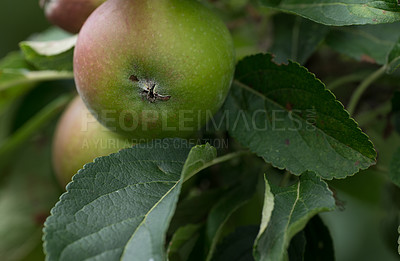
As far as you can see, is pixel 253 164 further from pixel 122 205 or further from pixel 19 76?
pixel 19 76

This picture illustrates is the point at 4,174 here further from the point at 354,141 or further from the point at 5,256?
the point at 354,141

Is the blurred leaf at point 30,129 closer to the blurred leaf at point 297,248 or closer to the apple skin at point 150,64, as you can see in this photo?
the apple skin at point 150,64

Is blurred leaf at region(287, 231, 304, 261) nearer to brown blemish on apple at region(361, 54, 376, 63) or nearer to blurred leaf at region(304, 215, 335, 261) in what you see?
blurred leaf at region(304, 215, 335, 261)

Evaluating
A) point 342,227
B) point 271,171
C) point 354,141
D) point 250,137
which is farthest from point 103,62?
point 342,227

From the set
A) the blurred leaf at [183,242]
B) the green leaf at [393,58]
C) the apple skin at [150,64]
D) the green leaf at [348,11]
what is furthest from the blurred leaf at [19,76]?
the green leaf at [393,58]

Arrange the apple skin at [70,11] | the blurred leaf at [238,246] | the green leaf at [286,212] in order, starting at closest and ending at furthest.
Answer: the green leaf at [286,212]
the blurred leaf at [238,246]
the apple skin at [70,11]

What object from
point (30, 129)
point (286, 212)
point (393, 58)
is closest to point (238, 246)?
point (286, 212)
